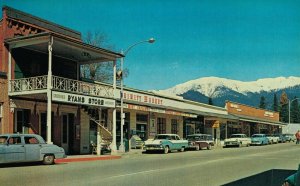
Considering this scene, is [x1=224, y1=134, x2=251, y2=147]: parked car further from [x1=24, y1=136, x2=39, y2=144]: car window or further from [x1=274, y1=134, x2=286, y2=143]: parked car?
[x1=24, y1=136, x2=39, y2=144]: car window

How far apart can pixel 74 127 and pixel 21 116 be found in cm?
498

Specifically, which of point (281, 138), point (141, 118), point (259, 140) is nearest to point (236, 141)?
point (259, 140)

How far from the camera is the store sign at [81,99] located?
2504cm

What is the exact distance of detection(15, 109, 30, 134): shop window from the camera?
26.4 meters

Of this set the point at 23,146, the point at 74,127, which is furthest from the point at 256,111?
the point at 23,146

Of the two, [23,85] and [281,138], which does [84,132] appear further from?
[281,138]

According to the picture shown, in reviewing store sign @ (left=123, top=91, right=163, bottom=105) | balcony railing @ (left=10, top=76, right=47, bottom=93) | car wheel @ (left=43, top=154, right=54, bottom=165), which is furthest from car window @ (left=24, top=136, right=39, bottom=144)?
store sign @ (left=123, top=91, right=163, bottom=105)

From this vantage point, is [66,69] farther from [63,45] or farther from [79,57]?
[63,45]

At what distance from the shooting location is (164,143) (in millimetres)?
33219

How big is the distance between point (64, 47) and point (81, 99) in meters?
3.46

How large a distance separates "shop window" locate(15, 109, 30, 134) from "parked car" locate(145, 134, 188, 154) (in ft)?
32.5

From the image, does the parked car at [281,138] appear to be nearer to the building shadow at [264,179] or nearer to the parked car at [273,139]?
the parked car at [273,139]

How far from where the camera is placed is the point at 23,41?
83.6ft

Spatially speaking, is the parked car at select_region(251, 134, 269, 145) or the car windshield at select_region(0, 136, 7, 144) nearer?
the car windshield at select_region(0, 136, 7, 144)
